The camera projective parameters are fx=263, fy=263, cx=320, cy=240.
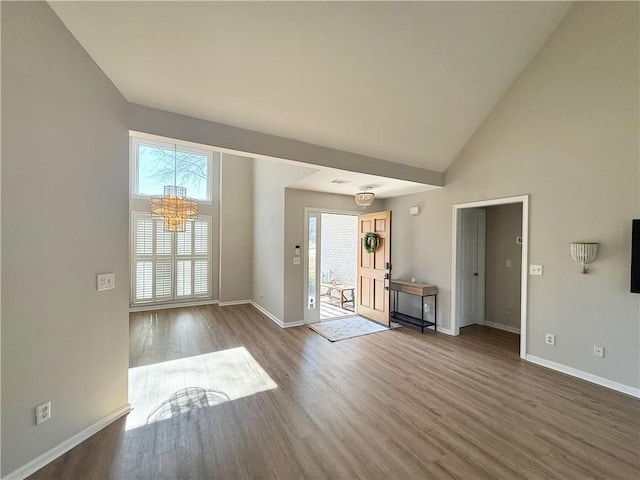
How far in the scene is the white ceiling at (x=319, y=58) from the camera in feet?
6.52

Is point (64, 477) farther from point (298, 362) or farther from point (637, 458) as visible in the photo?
point (637, 458)

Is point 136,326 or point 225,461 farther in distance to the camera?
point 136,326

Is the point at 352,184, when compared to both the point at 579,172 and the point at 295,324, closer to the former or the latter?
the point at 295,324

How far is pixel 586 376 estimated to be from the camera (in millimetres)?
3023

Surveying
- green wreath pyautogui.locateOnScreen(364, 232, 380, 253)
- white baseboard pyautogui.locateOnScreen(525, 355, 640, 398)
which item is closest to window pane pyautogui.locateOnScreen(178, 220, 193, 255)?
green wreath pyautogui.locateOnScreen(364, 232, 380, 253)

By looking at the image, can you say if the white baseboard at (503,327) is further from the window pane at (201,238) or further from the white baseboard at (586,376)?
the window pane at (201,238)

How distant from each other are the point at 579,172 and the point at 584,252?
3.13 feet

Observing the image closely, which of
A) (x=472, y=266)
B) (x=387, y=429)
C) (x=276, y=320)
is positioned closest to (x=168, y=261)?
(x=276, y=320)

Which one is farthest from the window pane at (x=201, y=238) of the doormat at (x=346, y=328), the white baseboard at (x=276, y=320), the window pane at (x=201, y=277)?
the doormat at (x=346, y=328)

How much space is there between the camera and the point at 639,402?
8.50ft

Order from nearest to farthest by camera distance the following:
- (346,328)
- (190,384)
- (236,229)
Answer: (190,384) < (346,328) < (236,229)

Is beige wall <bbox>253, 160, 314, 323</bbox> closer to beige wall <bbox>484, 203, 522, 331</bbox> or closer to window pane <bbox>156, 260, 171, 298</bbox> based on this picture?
window pane <bbox>156, 260, 171, 298</bbox>

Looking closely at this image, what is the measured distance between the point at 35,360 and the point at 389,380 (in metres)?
3.04

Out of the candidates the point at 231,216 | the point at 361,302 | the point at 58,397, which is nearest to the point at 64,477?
the point at 58,397
